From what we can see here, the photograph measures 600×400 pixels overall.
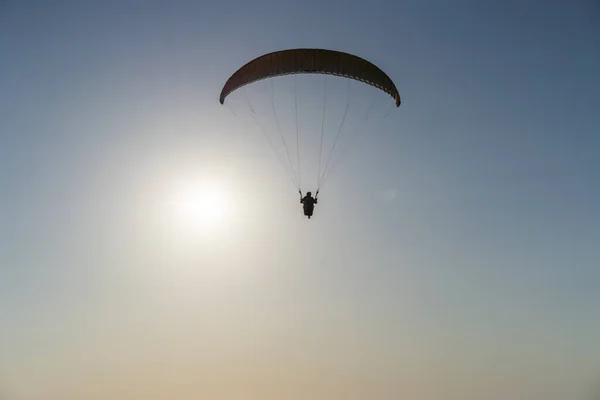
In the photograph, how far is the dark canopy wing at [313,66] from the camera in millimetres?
20266

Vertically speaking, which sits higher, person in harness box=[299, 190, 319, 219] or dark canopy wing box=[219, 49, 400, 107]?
dark canopy wing box=[219, 49, 400, 107]

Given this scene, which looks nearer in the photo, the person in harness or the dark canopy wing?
the dark canopy wing

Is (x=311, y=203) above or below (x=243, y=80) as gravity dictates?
below

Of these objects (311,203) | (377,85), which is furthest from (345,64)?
(311,203)

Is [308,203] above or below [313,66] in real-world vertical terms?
below

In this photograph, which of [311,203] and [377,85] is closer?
[377,85]

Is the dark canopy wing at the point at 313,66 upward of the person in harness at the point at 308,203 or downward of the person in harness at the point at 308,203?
upward

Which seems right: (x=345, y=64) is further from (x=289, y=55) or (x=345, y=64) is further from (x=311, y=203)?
(x=311, y=203)

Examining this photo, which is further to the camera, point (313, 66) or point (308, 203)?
point (308, 203)

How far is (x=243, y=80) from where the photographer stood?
860 inches

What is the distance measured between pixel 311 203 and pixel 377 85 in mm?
7264

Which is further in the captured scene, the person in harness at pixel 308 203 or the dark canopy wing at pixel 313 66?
the person in harness at pixel 308 203

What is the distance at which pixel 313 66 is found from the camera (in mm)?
20516

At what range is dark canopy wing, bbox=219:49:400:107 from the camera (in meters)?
20.3
